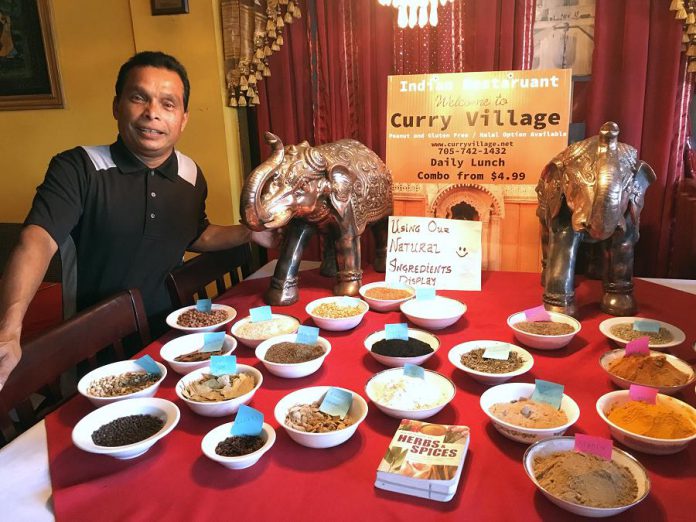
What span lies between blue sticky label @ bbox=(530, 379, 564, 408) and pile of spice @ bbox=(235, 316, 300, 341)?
0.70 m

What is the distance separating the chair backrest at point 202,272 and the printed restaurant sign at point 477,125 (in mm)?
735

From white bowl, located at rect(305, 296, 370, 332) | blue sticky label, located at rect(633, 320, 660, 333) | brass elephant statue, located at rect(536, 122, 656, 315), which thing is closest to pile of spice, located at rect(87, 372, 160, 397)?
white bowl, located at rect(305, 296, 370, 332)

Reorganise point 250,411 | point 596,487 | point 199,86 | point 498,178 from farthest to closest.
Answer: point 199,86 < point 498,178 < point 250,411 < point 596,487

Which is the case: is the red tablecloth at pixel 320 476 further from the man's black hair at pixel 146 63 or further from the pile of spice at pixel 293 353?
the man's black hair at pixel 146 63

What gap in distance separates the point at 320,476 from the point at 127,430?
1.33 feet

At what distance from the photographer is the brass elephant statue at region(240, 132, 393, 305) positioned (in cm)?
152

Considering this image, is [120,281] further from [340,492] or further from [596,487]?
[596,487]

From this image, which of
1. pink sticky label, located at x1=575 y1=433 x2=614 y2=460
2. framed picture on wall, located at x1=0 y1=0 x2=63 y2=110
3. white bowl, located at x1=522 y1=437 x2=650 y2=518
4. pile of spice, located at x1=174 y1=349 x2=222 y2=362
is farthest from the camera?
framed picture on wall, located at x1=0 y1=0 x2=63 y2=110

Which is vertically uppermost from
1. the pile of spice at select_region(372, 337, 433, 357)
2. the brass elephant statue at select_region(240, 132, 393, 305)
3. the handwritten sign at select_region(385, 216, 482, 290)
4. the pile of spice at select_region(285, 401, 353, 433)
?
the brass elephant statue at select_region(240, 132, 393, 305)

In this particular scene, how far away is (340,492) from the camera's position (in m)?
0.86

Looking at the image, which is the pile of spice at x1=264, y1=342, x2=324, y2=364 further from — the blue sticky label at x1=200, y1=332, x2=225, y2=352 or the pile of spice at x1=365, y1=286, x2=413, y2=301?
the pile of spice at x1=365, y1=286, x2=413, y2=301

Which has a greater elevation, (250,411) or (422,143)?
(422,143)

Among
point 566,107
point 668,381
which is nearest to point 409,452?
point 668,381

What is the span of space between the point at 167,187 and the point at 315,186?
1.88 ft
